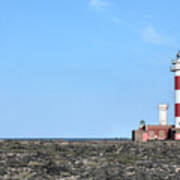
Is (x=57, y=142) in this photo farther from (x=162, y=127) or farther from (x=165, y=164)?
(x=162, y=127)

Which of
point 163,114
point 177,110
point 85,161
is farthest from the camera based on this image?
point 163,114

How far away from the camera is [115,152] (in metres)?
27.9

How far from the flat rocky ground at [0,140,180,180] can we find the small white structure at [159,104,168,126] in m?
30.7

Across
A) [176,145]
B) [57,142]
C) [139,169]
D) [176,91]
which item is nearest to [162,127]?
[176,91]

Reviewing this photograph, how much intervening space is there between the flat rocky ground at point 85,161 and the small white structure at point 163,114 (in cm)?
3069

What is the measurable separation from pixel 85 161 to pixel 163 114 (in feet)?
126

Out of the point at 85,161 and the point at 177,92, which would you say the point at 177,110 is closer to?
the point at 177,92

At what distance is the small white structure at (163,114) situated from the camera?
201 feet

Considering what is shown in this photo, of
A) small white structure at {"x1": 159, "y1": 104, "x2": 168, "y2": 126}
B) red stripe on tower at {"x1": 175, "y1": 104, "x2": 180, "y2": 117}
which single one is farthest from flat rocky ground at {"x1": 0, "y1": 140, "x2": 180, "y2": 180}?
small white structure at {"x1": 159, "y1": 104, "x2": 168, "y2": 126}

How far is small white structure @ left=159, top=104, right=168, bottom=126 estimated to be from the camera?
201ft

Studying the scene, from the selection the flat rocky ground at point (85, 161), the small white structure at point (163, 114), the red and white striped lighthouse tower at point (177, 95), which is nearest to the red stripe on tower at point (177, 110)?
the red and white striped lighthouse tower at point (177, 95)

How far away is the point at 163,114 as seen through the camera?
6159 centimetres

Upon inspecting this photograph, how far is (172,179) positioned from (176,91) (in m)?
35.2

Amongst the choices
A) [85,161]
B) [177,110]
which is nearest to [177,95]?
[177,110]
